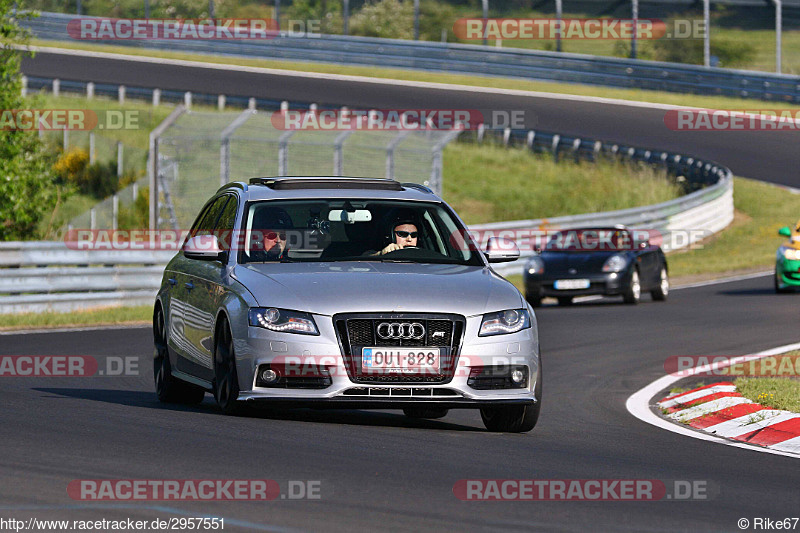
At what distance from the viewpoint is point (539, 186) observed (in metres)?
41.1

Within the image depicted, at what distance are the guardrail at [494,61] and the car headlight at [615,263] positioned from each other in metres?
23.9

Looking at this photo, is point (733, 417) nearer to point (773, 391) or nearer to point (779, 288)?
point (773, 391)

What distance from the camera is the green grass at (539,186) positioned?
130 feet

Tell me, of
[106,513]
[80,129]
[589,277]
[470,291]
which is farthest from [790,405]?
→ [80,129]

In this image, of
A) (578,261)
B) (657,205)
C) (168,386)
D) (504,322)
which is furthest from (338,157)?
(504,322)

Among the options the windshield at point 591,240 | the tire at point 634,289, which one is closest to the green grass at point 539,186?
the windshield at point 591,240

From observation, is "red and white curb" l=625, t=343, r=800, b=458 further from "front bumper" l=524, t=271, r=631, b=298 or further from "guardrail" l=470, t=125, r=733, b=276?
"guardrail" l=470, t=125, r=733, b=276

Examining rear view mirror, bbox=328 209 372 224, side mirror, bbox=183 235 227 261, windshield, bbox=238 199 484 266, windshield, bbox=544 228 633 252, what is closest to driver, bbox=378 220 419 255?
windshield, bbox=238 199 484 266

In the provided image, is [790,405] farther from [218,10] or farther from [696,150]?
[218,10]

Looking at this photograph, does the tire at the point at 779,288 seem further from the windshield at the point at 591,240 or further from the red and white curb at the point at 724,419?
the red and white curb at the point at 724,419

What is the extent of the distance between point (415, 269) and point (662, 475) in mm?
2544

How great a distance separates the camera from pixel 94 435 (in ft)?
29.2

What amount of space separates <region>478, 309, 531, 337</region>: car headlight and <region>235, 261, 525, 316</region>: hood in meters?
0.04

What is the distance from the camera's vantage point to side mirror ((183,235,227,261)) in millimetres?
10312
